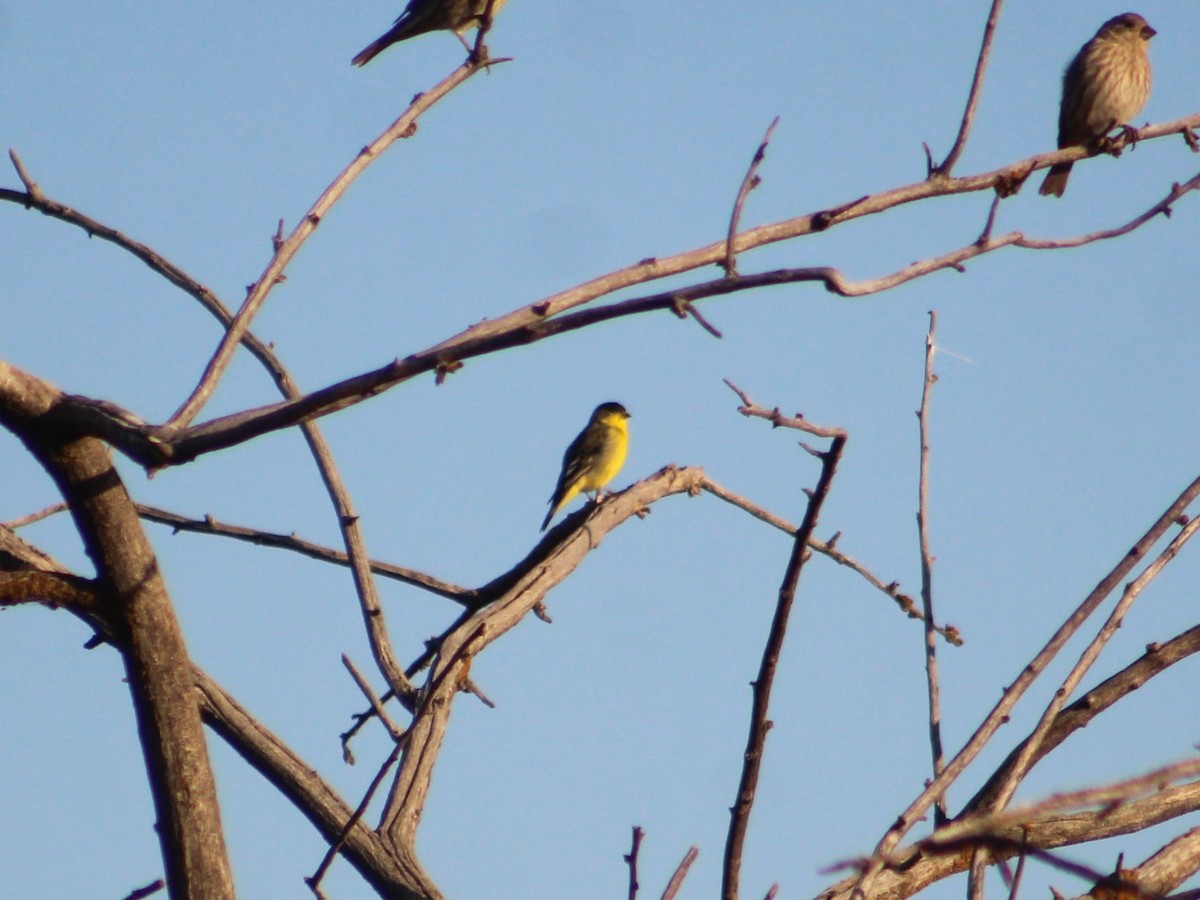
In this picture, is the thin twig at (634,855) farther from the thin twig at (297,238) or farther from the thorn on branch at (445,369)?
the thin twig at (297,238)

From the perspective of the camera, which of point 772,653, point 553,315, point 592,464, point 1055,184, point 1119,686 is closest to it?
point 772,653

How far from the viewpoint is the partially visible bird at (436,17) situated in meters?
8.11

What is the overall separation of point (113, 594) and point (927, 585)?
160 centimetres

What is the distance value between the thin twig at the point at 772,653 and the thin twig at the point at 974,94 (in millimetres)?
1137

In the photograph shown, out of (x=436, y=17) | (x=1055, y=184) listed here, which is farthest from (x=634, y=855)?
(x=1055, y=184)

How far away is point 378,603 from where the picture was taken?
12.8 feet

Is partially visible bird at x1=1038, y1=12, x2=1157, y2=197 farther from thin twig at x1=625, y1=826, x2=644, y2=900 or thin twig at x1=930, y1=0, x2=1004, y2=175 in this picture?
thin twig at x1=625, y1=826, x2=644, y2=900

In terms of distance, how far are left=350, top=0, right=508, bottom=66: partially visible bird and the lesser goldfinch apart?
383cm

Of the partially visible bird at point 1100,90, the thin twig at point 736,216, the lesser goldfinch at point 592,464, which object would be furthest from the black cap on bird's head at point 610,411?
the thin twig at point 736,216

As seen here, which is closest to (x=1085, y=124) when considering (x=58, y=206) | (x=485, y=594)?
(x=485, y=594)

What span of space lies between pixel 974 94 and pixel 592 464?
8534 mm

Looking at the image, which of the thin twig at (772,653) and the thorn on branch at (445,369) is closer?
the thin twig at (772,653)

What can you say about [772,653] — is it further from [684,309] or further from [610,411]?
[610,411]

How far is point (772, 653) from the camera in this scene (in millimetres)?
2004
